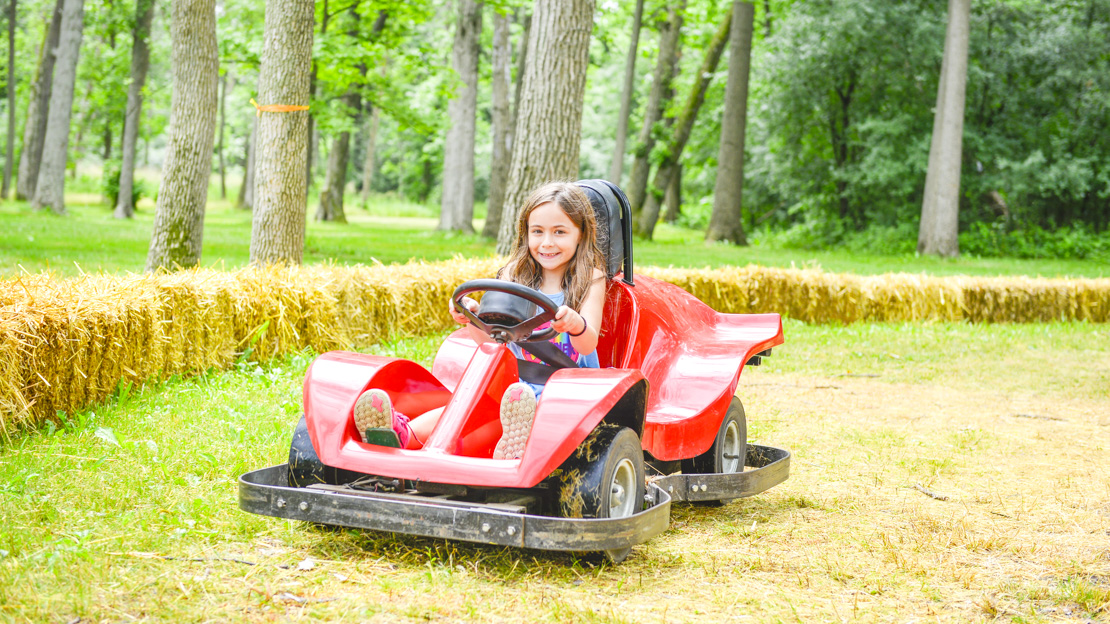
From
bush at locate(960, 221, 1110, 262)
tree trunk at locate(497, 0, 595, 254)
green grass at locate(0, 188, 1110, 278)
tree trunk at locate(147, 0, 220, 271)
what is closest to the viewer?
tree trunk at locate(147, 0, 220, 271)

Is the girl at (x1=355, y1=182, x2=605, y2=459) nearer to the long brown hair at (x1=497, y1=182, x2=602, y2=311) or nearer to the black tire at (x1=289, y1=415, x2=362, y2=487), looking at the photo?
the long brown hair at (x1=497, y1=182, x2=602, y2=311)

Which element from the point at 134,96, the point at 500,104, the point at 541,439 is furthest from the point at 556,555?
the point at 134,96

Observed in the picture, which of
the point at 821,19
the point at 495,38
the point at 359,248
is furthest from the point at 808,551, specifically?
the point at 821,19

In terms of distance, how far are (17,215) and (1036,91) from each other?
24.1 metres

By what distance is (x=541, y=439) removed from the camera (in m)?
3.08

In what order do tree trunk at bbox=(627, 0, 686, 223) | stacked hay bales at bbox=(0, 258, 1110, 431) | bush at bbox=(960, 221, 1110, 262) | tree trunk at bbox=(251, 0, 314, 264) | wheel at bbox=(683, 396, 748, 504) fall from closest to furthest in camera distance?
1. wheel at bbox=(683, 396, 748, 504)
2. stacked hay bales at bbox=(0, 258, 1110, 431)
3. tree trunk at bbox=(251, 0, 314, 264)
4. bush at bbox=(960, 221, 1110, 262)
5. tree trunk at bbox=(627, 0, 686, 223)

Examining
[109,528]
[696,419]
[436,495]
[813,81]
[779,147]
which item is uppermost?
[813,81]

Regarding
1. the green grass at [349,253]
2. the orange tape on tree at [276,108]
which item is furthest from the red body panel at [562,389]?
the green grass at [349,253]

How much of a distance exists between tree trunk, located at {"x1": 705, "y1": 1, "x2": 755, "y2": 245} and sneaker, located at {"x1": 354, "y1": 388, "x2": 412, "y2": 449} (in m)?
19.0

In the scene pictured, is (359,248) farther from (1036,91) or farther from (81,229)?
(1036,91)

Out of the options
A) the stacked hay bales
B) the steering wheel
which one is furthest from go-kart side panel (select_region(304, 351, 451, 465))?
the stacked hay bales

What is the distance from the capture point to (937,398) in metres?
7.38

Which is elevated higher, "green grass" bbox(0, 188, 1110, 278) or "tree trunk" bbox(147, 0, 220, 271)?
"tree trunk" bbox(147, 0, 220, 271)

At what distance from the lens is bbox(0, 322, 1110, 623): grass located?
2881mm
